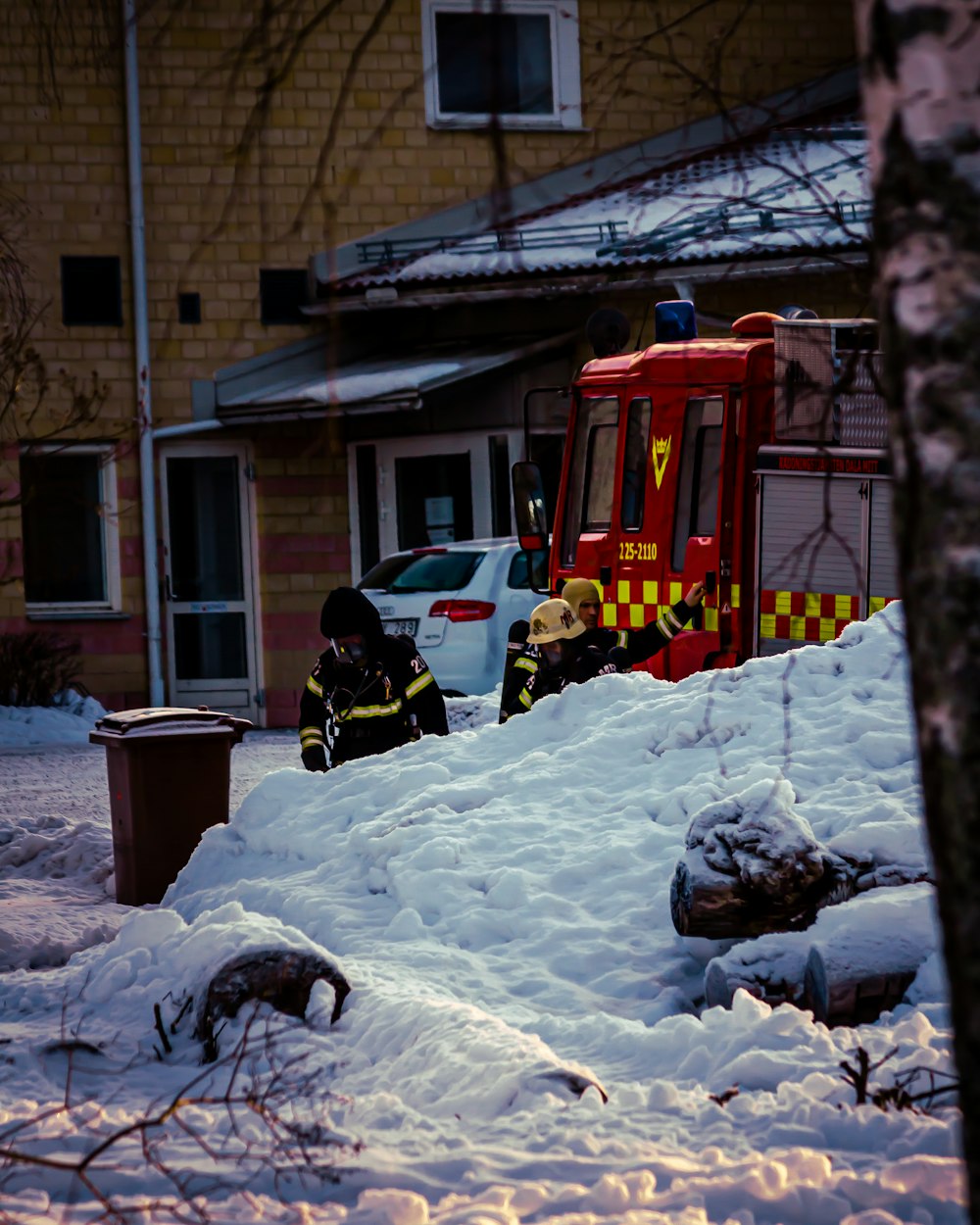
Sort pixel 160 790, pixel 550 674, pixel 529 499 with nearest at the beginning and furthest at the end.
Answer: pixel 160 790, pixel 550 674, pixel 529 499

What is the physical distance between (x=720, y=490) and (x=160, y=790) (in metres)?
3.73

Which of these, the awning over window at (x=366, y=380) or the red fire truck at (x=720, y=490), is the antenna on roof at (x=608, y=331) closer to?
the red fire truck at (x=720, y=490)

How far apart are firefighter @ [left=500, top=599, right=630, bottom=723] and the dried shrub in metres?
7.90

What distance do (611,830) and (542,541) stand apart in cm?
436

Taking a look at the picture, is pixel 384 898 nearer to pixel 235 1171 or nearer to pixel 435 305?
pixel 235 1171

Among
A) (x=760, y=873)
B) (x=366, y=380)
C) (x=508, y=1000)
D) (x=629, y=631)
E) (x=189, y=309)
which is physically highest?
(x=189, y=309)

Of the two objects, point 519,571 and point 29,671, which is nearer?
point 519,571

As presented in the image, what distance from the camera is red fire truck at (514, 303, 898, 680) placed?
10.4 metres

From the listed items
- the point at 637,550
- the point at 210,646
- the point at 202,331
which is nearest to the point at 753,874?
the point at 637,550

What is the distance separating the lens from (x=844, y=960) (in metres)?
5.76

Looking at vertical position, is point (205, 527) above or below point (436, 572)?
above

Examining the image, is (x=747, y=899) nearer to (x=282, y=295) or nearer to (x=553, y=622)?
(x=553, y=622)

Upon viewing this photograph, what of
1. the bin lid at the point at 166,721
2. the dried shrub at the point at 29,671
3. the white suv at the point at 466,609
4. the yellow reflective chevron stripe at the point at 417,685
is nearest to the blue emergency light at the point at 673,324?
the yellow reflective chevron stripe at the point at 417,685

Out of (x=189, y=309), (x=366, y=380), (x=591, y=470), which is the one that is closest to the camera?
(x=591, y=470)
